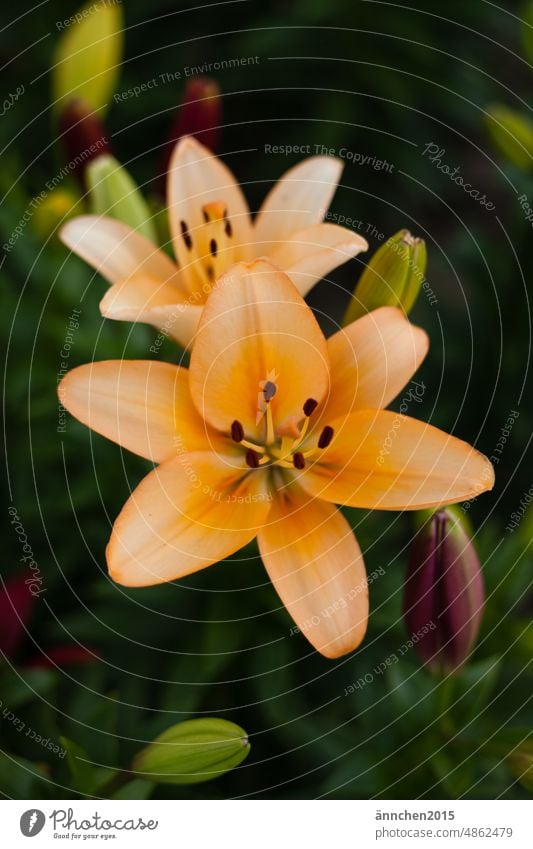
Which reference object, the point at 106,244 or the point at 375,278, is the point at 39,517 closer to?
the point at 106,244

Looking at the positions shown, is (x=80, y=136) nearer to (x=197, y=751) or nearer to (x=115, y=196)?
(x=115, y=196)

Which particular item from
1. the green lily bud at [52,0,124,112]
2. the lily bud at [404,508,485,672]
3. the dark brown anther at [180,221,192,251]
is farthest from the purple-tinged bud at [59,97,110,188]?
the lily bud at [404,508,485,672]

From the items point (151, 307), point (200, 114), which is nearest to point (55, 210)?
point (200, 114)

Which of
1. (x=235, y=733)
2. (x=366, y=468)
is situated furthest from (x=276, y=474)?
(x=235, y=733)

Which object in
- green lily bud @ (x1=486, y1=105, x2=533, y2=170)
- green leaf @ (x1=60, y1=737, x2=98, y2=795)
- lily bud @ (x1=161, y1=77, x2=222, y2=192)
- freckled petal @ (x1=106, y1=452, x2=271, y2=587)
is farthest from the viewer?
green lily bud @ (x1=486, y1=105, x2=533, y2=170)

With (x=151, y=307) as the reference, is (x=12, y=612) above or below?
below

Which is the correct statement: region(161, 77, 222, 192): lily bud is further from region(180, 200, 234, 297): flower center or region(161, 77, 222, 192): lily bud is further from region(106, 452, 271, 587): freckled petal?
region(106, 452, 271, 587): freckled petal
